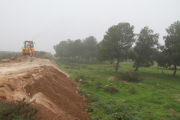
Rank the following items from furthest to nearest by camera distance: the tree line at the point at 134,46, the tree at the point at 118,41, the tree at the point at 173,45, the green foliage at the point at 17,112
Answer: the tree at the point at 118,41, the tree line at the point at 134,46, the tree at the point at 173,45, the green foliage at the point at 17,112

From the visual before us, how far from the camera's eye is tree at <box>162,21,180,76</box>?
1786 cm

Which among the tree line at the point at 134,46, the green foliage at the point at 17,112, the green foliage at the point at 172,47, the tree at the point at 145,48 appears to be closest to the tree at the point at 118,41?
the tree line at the point at 134,46

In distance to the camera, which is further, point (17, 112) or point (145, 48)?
point (145, 48)

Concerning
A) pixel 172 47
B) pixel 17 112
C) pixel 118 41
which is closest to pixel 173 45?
pixel 172 47

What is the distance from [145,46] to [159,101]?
15.7 meters

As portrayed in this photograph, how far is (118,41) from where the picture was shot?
77.1 ft

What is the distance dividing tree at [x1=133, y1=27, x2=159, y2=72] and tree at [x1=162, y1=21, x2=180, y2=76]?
1873mm

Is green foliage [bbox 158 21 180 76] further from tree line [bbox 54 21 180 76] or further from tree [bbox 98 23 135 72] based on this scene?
tree [bbox 98 23 135 72]

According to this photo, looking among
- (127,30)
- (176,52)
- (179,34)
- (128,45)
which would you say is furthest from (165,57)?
(127,30)

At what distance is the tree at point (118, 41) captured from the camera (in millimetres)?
22698

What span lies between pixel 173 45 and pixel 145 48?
176 inches

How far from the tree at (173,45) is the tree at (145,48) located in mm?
1873

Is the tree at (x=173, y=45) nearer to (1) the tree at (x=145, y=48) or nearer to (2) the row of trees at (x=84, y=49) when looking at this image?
(1) the tree at (x=145, y=48)

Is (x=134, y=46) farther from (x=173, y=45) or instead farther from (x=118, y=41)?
(x=173, y=45)
